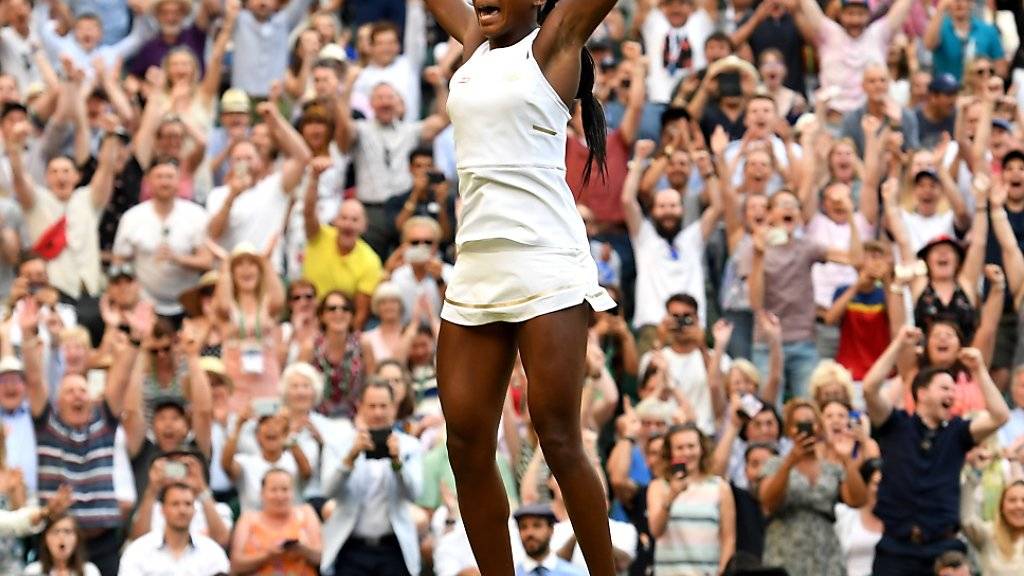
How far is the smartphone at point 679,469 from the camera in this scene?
11.5 m

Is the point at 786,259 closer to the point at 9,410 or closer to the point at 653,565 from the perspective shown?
the point at 653,565

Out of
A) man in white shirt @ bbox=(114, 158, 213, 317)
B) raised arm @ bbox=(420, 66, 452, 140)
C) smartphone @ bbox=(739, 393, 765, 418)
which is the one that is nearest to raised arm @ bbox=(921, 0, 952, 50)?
raised arm @ bbox=(420, 66, 452, 140)

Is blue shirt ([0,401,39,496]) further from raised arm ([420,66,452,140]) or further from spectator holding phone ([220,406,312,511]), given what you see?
raised arm ([420,66,452,140])

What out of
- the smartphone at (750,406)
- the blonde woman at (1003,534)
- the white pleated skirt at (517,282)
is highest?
the white pleated skirt at (517,282)

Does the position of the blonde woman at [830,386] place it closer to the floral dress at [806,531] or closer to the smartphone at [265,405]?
the floral dress at [806,531]

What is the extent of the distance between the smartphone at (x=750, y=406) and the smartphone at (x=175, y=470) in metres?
3.10

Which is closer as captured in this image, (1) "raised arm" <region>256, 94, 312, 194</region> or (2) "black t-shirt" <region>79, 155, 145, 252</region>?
(1) "raised arm" <region>256, 94, 312, 194</region>

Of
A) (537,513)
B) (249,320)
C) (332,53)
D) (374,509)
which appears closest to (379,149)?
(332,53)

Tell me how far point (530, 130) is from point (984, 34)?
11.5 metres

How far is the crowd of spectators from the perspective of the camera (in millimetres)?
11570

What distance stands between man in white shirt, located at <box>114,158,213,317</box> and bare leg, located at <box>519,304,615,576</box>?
26.3ft

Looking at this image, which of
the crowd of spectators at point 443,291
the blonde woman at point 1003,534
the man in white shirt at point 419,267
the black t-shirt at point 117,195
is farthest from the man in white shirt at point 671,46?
the blonde woman at point 1003,534

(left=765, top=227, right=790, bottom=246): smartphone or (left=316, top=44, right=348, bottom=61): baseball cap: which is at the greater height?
(left=316, top=44, right=348, bottom=61): baseball cap

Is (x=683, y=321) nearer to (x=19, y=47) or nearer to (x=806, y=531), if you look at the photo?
(x=806, y=531)
